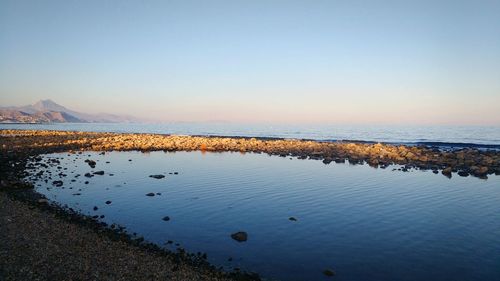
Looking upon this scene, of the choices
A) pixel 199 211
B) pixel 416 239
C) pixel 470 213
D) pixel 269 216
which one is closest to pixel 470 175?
pixel 470 213

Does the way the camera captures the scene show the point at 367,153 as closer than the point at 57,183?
No

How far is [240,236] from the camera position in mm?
16969

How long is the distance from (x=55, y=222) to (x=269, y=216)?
12.1 m

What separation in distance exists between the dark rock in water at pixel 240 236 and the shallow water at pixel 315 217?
41 centimetres

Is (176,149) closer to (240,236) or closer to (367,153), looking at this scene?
(367,153)

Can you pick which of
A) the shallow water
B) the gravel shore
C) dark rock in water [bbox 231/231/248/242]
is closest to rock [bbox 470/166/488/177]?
the shallow water

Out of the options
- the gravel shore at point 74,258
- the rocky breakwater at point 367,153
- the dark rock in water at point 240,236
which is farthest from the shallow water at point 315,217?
the rocky breakwater at point 367,153

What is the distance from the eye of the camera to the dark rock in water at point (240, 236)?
16844mm

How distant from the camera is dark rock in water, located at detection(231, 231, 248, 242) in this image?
16.8 meters

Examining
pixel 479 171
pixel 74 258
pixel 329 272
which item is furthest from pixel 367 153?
pixel 74 258

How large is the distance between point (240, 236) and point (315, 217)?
232 inches

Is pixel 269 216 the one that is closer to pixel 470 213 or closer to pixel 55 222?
pixel 55 222

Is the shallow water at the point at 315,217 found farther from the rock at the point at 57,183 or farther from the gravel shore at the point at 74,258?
the gravel shore at the point at 74,258

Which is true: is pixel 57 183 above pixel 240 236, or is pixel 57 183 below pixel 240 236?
above
